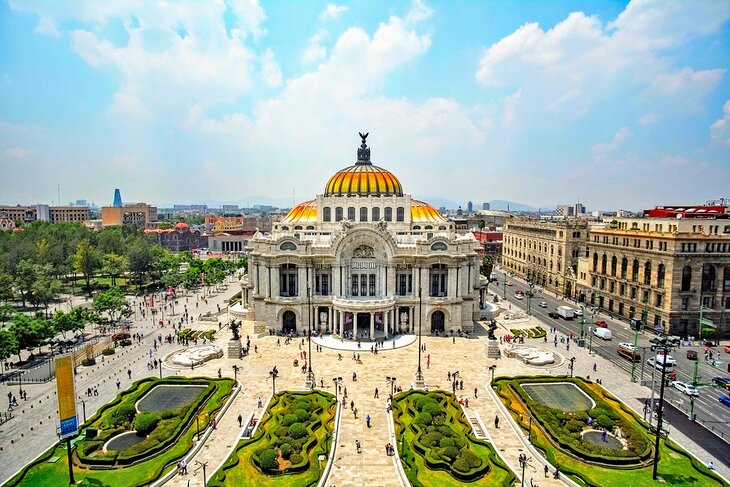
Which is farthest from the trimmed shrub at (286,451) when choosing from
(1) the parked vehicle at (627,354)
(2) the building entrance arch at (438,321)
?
(1) the parked vehicle at (627,354)

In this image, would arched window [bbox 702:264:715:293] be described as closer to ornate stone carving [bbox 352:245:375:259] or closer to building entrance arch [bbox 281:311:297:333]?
ornate stone carving [bbox 352:245:375:259]

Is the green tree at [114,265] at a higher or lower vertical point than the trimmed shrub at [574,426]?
higher

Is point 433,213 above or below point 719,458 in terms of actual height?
above

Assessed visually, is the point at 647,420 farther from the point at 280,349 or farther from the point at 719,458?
the point at 280,349

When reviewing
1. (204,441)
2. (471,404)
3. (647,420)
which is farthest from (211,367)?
(647,420)

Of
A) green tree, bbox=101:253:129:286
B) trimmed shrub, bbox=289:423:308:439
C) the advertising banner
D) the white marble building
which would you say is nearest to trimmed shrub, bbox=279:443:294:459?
trimmed shrub, bbox=289:423:308:439

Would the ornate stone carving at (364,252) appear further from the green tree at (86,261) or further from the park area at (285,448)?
the green tree at (86,261)
